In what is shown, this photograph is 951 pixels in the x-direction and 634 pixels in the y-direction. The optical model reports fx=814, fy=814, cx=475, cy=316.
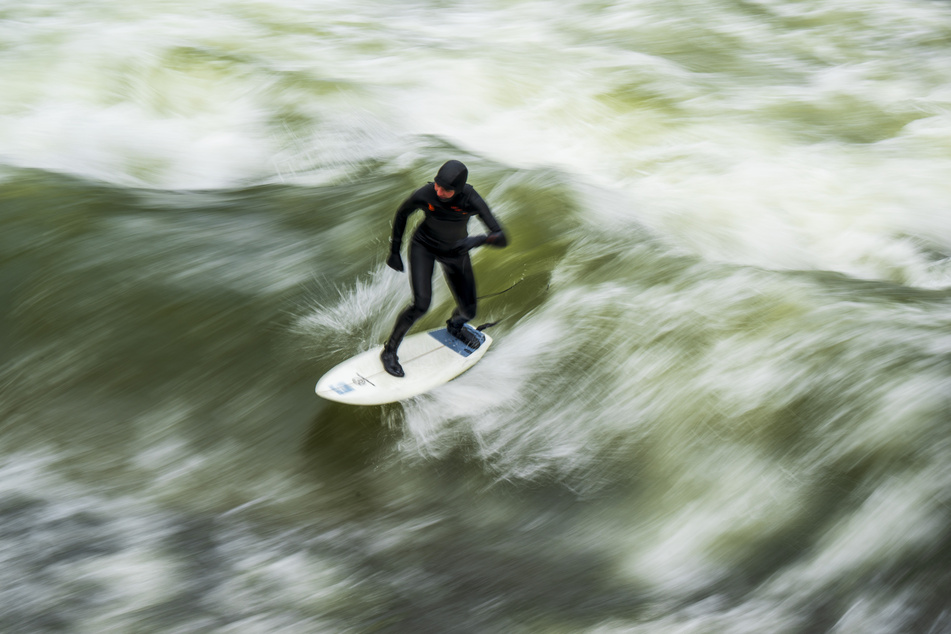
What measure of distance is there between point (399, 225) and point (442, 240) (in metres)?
0.28

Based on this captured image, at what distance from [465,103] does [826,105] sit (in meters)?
4.42

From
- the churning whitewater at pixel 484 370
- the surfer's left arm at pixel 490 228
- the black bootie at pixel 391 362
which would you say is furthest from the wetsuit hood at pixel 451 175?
the churning whitewater at pixel 484 370

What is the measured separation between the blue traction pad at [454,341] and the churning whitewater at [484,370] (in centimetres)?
17

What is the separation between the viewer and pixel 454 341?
5.43m

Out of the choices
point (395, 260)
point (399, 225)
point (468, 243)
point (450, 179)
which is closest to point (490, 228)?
point (468, 243)

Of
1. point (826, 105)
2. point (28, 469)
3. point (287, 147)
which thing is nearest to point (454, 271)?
point (28, 469)

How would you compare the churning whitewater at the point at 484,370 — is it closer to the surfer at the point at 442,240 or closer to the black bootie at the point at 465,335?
the black bootie at the point at 465,335

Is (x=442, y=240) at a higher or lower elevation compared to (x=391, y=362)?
higher

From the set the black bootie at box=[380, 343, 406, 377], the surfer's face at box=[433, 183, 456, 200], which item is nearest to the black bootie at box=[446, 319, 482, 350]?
the black bootie at box=[380, 343, 406, 377]

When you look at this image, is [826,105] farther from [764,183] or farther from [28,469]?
[28,469]

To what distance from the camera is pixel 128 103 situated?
942 centimetres

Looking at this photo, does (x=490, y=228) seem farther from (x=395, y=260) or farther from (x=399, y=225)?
(x=395, y=260)

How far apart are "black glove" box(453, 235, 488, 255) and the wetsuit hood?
1.20 feet

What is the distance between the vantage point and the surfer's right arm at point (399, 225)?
4621 millimetres
